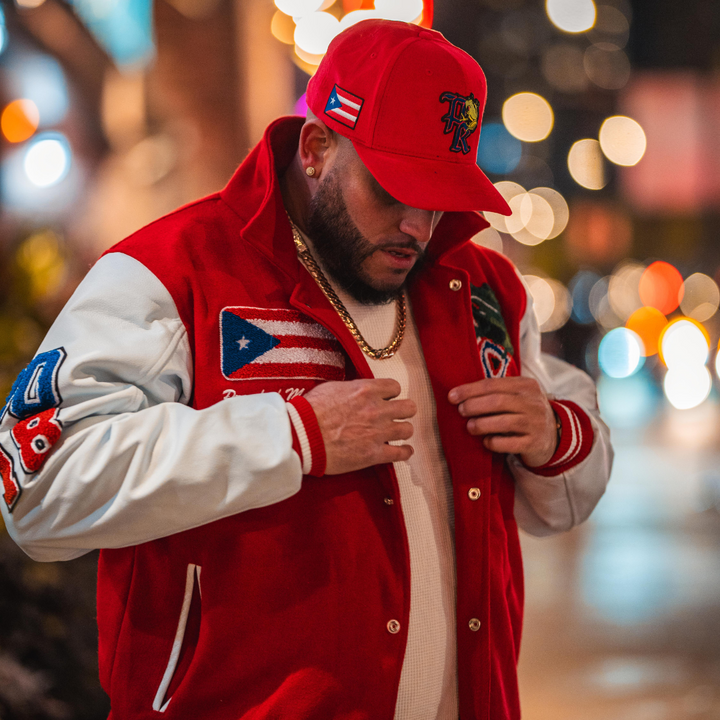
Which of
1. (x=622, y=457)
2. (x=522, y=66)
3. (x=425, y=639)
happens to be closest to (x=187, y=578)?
(x=425, y=639)

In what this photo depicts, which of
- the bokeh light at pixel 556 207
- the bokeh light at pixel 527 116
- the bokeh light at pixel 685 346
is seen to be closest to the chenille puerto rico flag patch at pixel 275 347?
the bokeh light at pixel 527 116

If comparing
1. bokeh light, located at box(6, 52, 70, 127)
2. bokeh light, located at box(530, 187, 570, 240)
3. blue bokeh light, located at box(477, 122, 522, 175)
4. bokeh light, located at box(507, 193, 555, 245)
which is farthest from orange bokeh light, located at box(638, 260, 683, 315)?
bokeh light, located at box(6, 52, 70, 127)

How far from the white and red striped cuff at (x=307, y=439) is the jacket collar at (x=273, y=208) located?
37 cm

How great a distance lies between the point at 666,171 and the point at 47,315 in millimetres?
13437

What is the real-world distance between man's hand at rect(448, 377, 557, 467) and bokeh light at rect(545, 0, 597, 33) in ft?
45.3

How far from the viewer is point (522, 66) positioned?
59.7 ft

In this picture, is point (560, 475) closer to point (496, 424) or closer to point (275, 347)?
point (496, 424)

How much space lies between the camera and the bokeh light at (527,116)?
15.3m

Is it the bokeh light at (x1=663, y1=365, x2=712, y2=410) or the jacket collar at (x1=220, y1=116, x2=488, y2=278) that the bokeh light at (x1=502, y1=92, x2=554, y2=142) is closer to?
the bokeh light at (x1=663, y1=365, x2=712, y2=410)

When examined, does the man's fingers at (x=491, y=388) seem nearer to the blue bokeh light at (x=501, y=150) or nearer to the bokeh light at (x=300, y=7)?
the bokeh light at (x=300, y=7)

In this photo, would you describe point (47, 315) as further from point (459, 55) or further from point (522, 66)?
point (522, 66)

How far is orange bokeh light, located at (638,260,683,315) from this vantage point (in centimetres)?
3173

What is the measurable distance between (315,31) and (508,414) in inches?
128

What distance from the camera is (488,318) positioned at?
6.63ft
